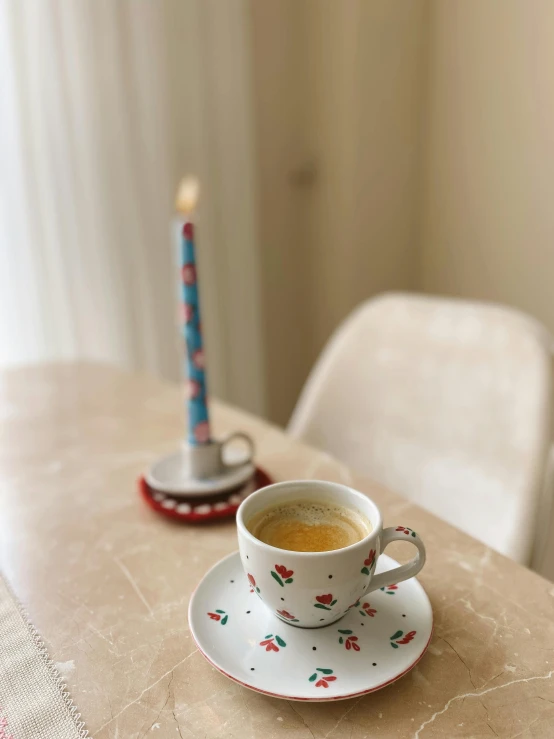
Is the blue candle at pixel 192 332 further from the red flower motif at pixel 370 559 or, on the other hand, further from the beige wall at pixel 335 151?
the beige wall at pixel 335 151

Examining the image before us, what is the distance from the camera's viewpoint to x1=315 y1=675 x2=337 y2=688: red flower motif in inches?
17.6

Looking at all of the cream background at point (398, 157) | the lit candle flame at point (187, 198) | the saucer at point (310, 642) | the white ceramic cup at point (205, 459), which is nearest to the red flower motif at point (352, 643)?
the saucer at point (310, 642)

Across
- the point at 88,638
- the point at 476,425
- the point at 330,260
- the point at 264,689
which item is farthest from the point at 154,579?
the point at 330,260

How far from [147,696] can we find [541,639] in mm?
300

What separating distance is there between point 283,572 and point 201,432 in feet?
Result: 0.99

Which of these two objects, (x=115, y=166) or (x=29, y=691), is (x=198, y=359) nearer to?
(x=29, y=691)

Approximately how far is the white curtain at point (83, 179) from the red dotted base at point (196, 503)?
110cm

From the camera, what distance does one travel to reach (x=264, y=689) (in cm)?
45

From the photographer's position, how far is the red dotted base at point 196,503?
0.69 m

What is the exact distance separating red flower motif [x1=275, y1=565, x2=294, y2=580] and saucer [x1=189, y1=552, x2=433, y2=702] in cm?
3

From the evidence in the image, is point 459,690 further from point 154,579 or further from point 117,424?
point 117,424

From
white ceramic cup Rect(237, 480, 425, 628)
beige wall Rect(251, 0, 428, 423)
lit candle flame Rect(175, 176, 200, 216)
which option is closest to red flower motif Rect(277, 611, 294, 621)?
white ceramic cup Rect(237, 480, 425, 628)

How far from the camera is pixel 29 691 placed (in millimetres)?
472

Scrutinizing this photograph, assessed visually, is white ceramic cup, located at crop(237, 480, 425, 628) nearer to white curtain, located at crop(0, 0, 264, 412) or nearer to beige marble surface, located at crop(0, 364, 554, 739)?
beige marble surface, located at crop(0, 364, 554, 739)
